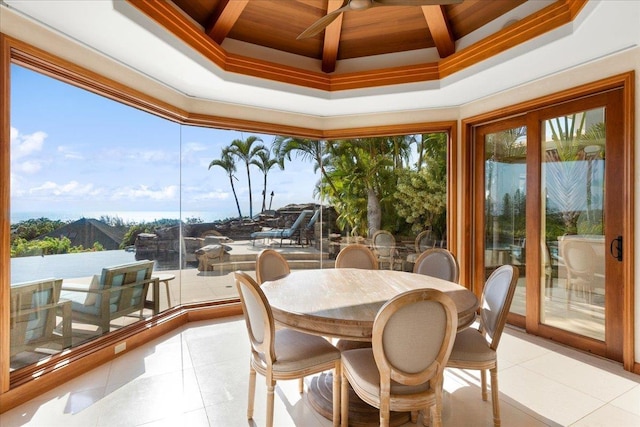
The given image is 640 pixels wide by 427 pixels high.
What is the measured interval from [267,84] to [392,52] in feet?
4.89

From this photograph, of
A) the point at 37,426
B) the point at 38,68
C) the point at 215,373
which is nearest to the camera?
the point at 37,426

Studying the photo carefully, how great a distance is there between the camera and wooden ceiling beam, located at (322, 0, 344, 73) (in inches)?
125

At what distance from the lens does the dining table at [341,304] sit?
5.90ft

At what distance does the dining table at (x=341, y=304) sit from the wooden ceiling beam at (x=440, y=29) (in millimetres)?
2436

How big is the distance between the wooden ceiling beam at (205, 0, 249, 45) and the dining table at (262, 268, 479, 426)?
2.38 meters

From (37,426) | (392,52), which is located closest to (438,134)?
(392,52)

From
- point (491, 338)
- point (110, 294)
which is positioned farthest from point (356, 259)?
point (110, 294)

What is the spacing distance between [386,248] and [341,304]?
9.17 ft

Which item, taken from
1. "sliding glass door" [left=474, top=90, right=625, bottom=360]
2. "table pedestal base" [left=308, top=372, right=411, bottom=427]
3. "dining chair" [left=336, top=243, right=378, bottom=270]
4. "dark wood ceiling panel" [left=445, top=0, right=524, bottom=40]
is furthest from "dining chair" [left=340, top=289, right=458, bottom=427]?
"dark wood ceiling panel" [left=445, top=0, right=524, bottom=40]

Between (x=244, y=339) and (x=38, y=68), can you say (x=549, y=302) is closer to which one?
(x=244, y=339)

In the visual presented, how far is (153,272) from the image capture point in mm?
3635

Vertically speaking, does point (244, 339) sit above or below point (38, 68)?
below

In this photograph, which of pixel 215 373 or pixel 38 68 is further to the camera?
pixel 215 373

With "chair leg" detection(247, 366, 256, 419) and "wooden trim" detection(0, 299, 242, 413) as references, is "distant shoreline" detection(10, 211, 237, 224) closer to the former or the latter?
"wooden trim" detection(0, 299, 242, 413)
